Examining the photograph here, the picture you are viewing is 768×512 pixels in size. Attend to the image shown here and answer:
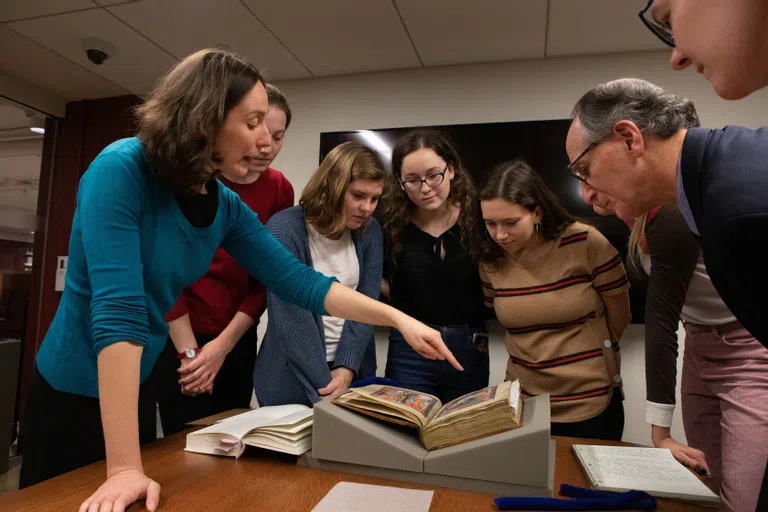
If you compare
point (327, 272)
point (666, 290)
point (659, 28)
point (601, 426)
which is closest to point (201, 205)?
point (327, 272)

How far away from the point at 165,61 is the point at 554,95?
7.83ft

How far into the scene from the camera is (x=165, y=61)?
321cm

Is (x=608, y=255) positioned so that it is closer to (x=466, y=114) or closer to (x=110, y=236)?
(x=110, y=236)

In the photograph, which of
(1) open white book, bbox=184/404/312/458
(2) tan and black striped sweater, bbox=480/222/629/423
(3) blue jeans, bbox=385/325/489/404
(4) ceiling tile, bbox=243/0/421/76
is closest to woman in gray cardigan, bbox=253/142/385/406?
(3) blue jeans, bbox=385/325/489/404

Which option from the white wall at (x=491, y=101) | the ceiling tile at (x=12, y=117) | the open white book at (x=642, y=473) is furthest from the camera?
the ceiling tile at (x=12, y=117)

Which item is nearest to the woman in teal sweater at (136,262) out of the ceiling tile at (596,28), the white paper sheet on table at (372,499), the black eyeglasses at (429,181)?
the white paper sheet on table at (372,499)

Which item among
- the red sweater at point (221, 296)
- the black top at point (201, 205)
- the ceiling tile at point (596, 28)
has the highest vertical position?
the ceiling tile at point (596, 28)

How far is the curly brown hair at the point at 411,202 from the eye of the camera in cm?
173

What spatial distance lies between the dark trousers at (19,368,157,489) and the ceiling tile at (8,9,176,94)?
202cm

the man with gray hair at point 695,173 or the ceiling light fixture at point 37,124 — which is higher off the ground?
the ceiling light fixture at point 37,124

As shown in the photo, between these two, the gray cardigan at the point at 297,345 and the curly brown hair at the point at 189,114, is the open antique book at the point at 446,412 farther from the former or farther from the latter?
the curly brown hair at the point at 189,114

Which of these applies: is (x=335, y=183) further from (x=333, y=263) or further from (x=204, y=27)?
(x=204, y=27)

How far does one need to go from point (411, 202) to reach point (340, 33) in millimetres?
1476

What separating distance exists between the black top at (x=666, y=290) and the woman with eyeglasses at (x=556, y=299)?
315mm
